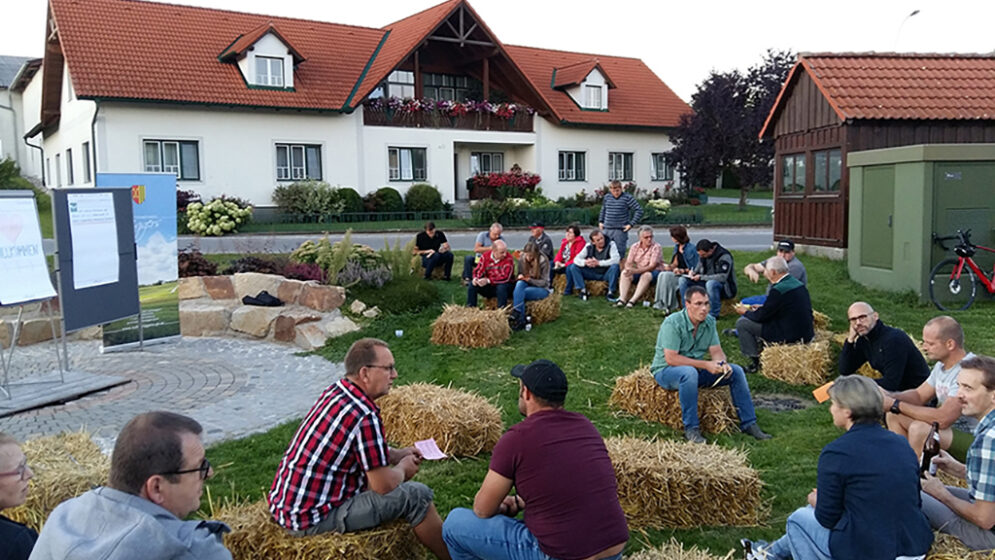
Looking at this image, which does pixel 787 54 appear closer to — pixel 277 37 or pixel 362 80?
pixel 362 80

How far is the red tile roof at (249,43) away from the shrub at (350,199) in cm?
531

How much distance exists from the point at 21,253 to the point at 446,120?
25.4 meters

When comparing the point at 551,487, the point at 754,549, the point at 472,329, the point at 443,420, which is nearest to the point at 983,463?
the point at 754,549

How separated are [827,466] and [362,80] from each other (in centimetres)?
2932

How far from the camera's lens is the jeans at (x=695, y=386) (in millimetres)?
6594

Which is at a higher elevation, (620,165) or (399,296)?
(620,165)

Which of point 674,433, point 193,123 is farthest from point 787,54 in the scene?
point 674,433

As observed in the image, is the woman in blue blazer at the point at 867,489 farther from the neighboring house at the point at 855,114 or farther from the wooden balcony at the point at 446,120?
the wooden balcony at the point at 446,120

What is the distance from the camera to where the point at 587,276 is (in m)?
13.3

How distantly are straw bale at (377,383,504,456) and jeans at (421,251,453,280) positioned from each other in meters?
7.74

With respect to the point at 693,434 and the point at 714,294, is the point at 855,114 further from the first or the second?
the point at 693,434

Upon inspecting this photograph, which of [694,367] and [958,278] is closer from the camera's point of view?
[694,367]

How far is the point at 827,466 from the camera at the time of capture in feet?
11.8

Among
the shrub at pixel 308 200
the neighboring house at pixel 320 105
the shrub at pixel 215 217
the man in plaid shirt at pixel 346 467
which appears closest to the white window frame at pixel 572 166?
Result: the neighboring house at pixel 320 105
